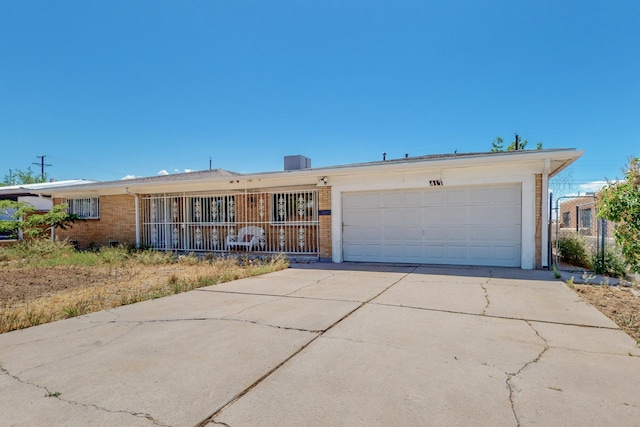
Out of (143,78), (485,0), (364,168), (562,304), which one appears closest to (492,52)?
(485,0)

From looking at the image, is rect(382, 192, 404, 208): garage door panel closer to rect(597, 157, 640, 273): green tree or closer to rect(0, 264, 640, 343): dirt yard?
rect(0, 264, 640, 343): dirt yard

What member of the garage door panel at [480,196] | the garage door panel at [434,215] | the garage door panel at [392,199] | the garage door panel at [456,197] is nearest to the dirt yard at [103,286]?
the garage door panel at [480,196]

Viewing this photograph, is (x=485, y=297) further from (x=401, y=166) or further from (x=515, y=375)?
(x=401, y=166)

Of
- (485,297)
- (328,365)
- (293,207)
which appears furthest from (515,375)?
(293,207)

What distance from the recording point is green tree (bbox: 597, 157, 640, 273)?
13.8ft

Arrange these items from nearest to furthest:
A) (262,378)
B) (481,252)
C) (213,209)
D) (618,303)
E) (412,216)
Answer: (262,378) < (618,303) < (481,252) < (412,216) < (213,209)

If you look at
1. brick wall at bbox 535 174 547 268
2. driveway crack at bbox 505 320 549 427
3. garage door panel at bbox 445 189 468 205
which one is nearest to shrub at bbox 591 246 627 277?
brick wall at bbox 535 174 547 268

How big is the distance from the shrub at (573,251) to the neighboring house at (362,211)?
2084 millimetres

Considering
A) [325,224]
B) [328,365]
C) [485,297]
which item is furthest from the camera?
[325,224]

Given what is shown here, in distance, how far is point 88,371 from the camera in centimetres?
315

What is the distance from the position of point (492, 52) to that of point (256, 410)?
13239mm

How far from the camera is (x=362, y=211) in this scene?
1070 cm

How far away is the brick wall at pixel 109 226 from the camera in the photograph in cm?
1438

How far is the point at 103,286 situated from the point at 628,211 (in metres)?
9.17
